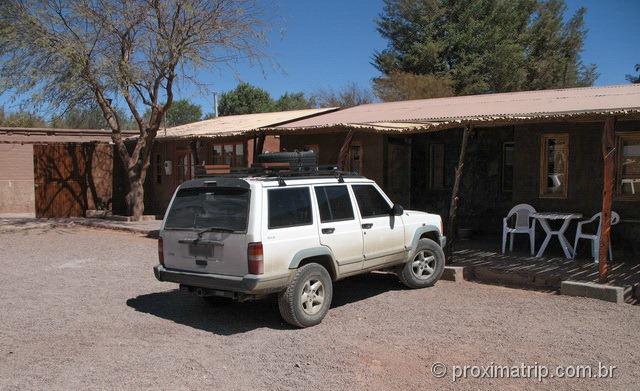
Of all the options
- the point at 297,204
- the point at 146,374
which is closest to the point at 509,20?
the point at 297,204

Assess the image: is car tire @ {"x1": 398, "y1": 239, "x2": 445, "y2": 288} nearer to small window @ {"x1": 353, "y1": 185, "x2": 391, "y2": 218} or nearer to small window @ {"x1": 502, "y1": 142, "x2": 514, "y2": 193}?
small window @ {"x1": 353, "y1": 185, "x2": 391, "y2": 218}

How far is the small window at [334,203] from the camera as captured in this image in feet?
23.2

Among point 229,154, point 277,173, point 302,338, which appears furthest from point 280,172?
point 229,154

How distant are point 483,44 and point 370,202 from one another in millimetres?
29301

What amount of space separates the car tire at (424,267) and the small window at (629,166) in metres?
4.58

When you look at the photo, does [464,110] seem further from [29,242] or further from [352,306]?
[29,242]

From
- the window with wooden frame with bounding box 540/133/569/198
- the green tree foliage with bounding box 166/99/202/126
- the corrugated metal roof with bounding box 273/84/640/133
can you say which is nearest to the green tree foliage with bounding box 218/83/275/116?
the green tree foliage with bounding box 166/99/202/126

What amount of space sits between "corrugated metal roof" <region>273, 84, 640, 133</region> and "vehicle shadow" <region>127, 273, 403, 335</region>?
347cm

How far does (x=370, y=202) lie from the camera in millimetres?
7816

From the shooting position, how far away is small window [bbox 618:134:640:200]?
10.8m

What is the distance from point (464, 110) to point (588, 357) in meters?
7.93

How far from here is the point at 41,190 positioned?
66.2ft

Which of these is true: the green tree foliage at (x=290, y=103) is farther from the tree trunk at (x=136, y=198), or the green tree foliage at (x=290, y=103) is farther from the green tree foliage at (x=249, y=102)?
the tree trunk at (x=136, y=198)

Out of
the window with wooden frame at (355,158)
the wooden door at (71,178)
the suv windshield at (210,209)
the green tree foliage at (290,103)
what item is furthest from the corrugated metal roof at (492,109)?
the green tree foliage at (290,103)
